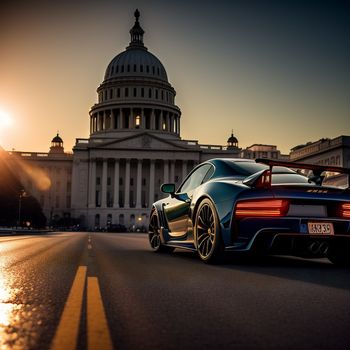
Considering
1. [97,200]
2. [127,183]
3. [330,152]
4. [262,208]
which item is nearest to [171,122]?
[127,183]

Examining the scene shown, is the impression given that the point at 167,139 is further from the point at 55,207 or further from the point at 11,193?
the point at 11,193

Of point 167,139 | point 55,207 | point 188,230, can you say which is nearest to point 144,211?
point 167,139

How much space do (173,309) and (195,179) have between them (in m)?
5.27

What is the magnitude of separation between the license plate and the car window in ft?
7.57

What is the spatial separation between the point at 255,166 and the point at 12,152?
362 ft

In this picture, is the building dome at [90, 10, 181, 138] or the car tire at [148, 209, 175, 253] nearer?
the car tire at [148, 209, 175, 253]

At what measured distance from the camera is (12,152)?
112562 mm

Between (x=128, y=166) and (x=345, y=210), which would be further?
(x=128, y=166)

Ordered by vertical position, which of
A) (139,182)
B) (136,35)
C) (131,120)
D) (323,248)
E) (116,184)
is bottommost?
(323,248)

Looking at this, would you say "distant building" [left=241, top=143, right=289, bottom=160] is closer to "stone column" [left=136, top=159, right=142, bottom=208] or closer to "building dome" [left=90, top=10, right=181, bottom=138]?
"building dome" [left=90, top=10, right=181, bottom=138]

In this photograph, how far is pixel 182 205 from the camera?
873 centimetres

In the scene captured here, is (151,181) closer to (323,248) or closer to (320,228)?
(323,248)

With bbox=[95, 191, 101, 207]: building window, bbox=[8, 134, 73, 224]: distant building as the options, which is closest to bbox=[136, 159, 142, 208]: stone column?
bbox=[95, 191, 101, 207]: building window

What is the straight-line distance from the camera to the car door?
28.0ft
